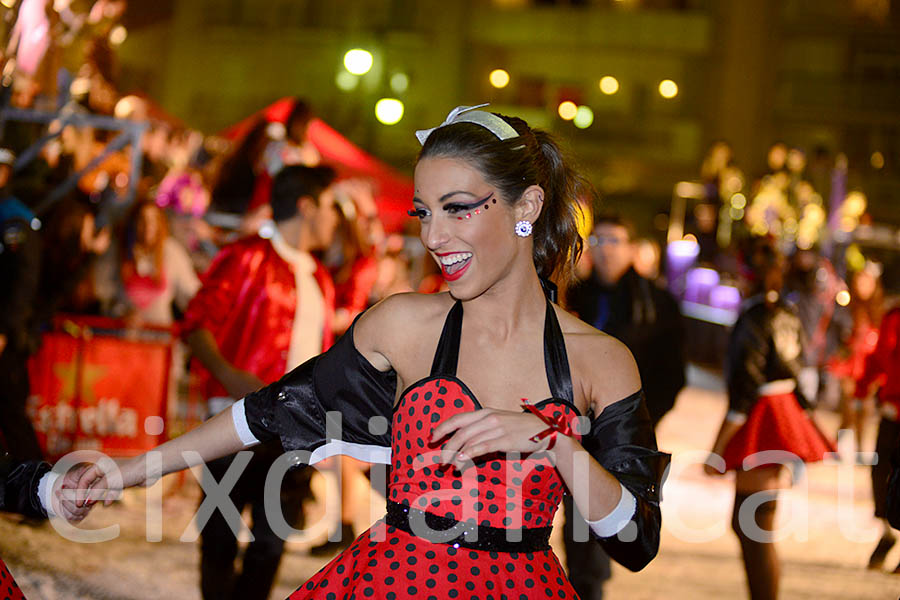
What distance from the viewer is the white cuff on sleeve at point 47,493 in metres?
2.82

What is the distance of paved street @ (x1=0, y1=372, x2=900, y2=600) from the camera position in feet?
18.6

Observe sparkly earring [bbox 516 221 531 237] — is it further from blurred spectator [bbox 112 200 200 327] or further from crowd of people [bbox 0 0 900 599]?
blurred spectator [bbox 112 200 200 327]

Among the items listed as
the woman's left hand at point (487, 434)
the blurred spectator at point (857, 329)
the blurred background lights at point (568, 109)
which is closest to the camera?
the woman's left hand at point (487, 434)

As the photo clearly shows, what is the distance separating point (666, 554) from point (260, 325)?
3.55m

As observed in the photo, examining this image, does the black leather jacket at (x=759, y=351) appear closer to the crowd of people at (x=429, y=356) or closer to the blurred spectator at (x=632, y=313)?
the crowd of people at (x=429, y=356)

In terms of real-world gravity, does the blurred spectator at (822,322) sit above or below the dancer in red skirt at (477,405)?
below

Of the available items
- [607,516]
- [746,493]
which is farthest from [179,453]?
[746,493]

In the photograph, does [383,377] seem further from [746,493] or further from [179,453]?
[746,493]

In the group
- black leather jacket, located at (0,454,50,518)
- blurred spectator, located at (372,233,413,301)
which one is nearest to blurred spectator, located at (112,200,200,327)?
blurred spectator, located at (372,233,413,301)

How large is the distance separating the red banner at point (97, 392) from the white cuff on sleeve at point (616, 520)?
221 inches

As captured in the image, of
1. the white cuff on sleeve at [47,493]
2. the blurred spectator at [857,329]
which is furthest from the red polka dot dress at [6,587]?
the blurred spectator at [857,329]

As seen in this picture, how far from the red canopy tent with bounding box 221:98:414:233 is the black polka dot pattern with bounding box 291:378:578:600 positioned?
1253 cm

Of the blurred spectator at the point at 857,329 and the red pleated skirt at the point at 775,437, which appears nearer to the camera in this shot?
the red pleated skirt at the point at 775,437

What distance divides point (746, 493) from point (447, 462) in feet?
12.0
